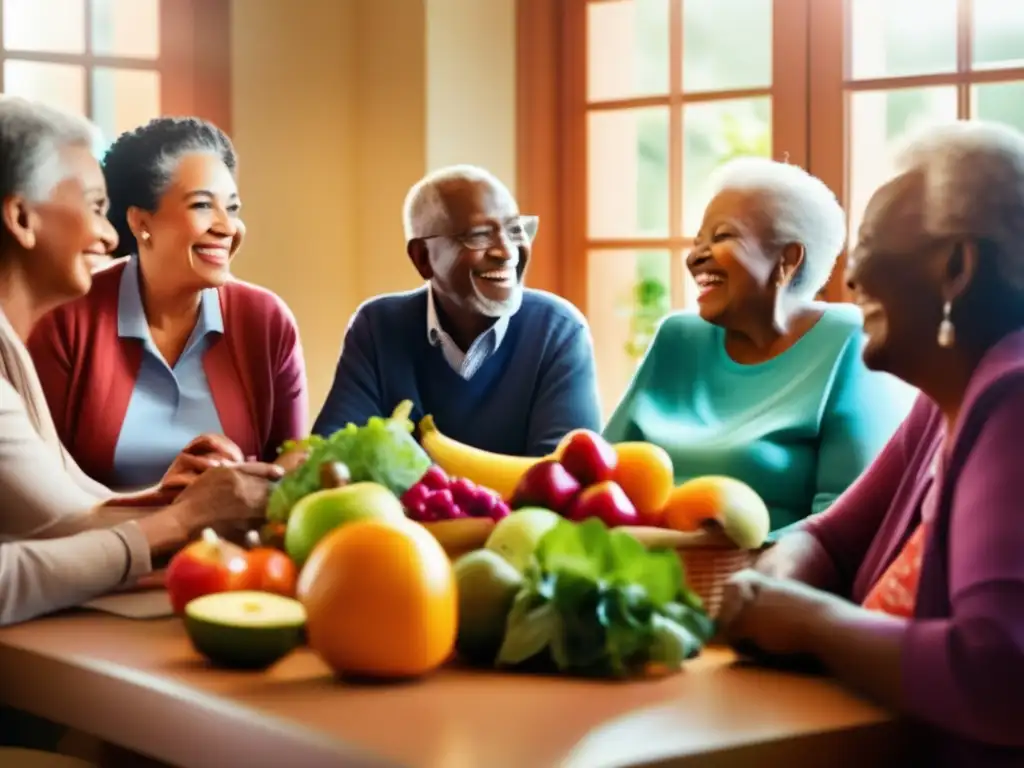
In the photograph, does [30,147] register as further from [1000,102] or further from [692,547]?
[1000,102]

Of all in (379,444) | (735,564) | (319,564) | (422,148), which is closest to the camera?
(319,564)

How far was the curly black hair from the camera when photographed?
2500 mm

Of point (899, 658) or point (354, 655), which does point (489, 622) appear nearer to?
point (354, 655)

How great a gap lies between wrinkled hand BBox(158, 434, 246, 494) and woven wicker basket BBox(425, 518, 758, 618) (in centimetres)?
45

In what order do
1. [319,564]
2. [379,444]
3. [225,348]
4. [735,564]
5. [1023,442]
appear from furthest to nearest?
1. [225,348]
2. [379,444]
3. [735,564]
4. [319,564]
5. [1023,442]

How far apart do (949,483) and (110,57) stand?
2.88 meters

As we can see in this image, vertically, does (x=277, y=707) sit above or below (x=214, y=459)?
below

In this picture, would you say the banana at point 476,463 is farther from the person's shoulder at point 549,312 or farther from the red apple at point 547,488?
the person's shoulder at point 549,312

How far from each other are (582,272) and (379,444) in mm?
2275

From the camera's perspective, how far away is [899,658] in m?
1.22

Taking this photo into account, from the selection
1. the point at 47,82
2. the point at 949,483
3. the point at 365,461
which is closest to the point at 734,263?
the point at 365,461

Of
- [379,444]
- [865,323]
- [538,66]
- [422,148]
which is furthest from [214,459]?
[538,66]

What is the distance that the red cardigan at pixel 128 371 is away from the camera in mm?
2428

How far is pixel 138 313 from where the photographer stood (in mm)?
2498
